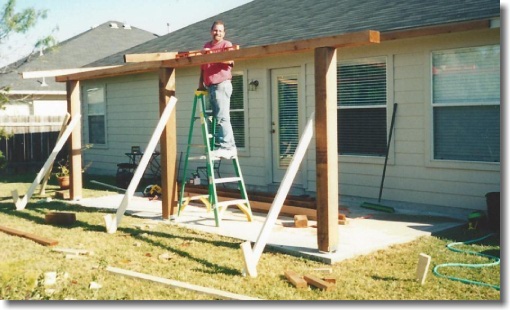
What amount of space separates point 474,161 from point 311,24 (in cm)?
415

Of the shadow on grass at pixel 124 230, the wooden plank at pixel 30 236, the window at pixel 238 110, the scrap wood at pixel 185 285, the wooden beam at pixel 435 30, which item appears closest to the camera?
the scrap wood at pixel 185 285

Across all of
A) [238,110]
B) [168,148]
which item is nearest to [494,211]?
[168,148]

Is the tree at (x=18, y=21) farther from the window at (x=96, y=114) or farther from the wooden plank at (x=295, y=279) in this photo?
the wooden plank at (x=295, y=279)

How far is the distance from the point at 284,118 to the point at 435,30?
364cm

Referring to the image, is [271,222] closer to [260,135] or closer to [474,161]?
[474,161]

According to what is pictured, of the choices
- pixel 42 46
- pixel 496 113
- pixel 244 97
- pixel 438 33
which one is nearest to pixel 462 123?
pixel 496 113

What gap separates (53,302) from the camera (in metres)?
3.94

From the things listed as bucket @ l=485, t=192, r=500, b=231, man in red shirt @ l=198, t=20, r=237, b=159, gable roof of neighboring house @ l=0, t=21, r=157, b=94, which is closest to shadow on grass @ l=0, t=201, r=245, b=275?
man in red shirt @ l=198, t=20, r=237, b=159

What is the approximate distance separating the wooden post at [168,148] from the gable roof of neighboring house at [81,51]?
1488 cm

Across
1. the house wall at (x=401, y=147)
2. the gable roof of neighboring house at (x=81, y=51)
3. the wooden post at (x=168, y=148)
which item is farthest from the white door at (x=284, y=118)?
the gable roof of neighboring house at (x=81, y=51)

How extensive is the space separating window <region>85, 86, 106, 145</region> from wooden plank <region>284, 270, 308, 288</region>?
1116cm

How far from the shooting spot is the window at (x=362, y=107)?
8625mm

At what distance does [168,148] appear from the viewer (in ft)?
25.1

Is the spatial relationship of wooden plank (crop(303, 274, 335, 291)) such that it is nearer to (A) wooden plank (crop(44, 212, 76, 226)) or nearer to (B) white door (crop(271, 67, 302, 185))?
(A) wooden plank (crop(44, 212, 76, 226))
